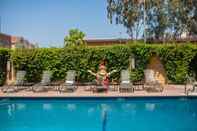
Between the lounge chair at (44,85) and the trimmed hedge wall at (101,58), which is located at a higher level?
the trimmed hedge wall at (101,58)

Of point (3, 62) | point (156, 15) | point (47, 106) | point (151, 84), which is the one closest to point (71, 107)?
point (47, 106)

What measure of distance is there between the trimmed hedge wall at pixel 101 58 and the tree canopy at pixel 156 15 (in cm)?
Result: 1188

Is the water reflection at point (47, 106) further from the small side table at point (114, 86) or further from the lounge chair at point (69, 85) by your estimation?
the small side table at point (114, 86)

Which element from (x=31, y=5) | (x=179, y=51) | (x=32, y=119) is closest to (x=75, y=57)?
(x=179, y=51)

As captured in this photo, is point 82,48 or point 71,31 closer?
point 82,48

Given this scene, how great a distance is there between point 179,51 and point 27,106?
1001 centimetres

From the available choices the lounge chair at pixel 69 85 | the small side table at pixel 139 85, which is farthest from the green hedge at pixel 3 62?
the small side table at pixel 139 85

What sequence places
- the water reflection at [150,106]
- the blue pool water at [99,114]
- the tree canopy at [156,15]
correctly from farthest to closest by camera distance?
the tree canopy at [156,15]
the water reflection at [150,106]
the blue pool water at [99,114]

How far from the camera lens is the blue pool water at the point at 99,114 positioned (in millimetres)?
12148

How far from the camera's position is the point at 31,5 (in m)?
28.4

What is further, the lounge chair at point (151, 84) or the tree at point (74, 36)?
the tree at point (74, 36)

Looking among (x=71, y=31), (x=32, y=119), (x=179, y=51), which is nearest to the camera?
(x=32, y=119)

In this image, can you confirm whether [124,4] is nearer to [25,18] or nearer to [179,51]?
[25,18]

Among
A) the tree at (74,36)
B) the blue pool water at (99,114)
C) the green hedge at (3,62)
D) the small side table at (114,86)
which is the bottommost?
the blue pool water at (99,114)
